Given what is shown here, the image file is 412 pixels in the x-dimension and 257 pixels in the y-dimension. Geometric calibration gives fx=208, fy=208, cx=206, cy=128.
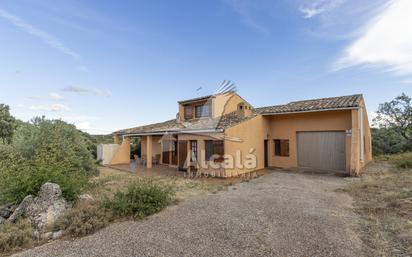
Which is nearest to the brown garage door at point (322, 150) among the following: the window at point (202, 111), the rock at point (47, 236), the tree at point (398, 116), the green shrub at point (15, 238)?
the window at point (202, 111)

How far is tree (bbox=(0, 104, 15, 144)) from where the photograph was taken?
2380 centimetres

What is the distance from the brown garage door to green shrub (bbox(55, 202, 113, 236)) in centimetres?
1469

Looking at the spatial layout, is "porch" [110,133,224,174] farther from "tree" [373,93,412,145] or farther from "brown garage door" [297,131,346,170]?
"tree" [373,93,412,145]

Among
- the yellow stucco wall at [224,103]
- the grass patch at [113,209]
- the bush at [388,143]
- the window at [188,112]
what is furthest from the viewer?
the bush at [388,143]

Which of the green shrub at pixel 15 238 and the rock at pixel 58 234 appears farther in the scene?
the rock at pixel 58 234

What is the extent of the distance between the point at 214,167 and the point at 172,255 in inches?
391

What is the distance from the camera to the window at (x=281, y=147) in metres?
17.5

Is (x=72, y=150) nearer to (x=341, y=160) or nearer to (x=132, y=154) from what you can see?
Result: (x=132, y=154)

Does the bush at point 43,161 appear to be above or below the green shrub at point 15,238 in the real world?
above

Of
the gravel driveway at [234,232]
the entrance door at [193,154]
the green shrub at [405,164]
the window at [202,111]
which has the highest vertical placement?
the window at [202,111]

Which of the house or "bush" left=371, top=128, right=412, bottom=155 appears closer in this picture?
the house

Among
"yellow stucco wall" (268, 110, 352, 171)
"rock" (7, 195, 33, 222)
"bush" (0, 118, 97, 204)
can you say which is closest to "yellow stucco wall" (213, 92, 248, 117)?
"yellow stucco wall" (268, 110, 352, 171)

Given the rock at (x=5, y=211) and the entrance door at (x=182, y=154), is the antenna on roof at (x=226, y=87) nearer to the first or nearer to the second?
the entrance door at (x=182, y=154)

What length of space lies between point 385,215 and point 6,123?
33.7 meters
